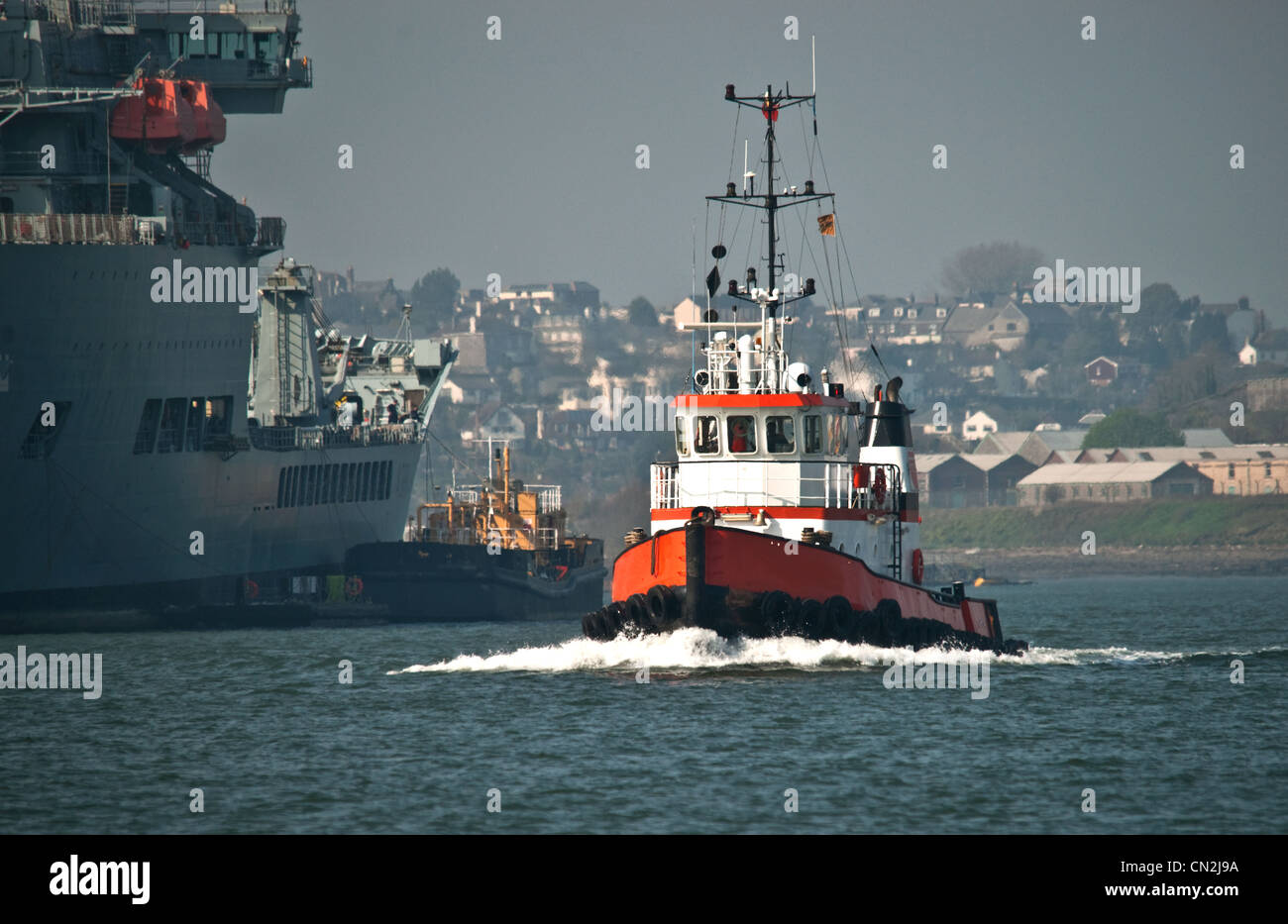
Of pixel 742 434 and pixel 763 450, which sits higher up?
pixel 742 434

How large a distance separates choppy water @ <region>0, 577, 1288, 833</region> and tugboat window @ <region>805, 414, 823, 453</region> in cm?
442

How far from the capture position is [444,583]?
8481 cm

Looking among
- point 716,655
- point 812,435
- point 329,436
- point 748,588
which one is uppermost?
point 329,436

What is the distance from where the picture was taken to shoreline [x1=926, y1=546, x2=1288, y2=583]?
16350 centimetres

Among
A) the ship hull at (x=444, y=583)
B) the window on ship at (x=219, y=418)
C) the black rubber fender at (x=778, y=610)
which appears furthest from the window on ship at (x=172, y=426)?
the black rubber fender at (x=778, y=610)

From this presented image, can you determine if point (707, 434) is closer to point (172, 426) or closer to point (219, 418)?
point (172, 426)

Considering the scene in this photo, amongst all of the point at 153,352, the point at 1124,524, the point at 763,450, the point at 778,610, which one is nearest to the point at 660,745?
the point at 778,610

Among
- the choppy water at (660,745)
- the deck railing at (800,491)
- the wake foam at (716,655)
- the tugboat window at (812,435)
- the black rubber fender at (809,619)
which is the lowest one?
the choppy water at (660,745)

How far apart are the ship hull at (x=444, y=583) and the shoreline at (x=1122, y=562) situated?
79272 mm

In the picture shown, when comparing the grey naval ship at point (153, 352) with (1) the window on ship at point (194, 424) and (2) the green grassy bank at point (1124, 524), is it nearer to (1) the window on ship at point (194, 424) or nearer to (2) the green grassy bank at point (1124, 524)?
(1) the window on ship at point (194, 424)

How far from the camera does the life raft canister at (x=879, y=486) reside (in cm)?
4400

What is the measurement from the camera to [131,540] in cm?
7038

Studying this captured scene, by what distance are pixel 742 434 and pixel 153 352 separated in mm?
34192

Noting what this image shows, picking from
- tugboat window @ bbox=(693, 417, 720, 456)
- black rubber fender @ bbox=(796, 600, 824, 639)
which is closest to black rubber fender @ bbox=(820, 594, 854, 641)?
black rubber fender @ bbox=(796, 600, 824, 639)
